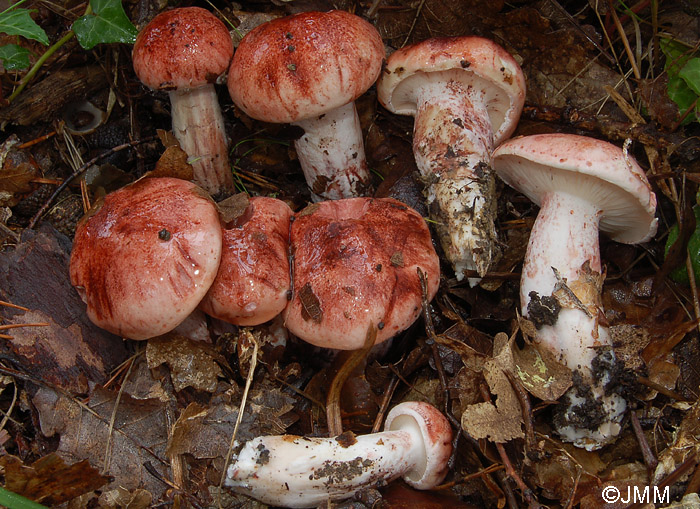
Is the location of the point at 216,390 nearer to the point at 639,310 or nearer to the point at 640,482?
the point at 640,482

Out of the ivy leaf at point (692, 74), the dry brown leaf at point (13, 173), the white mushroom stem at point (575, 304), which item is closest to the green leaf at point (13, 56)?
the dry brown leaf at point (13, 173)

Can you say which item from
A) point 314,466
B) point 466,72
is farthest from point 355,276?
point 466,72

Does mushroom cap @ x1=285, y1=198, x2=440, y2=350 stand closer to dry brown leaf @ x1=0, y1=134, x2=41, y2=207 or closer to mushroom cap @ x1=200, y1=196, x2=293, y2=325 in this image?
mushroom cap @ x1=200, y1=196, x2=293, y2=325

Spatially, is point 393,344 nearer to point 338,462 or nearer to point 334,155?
point 338,462

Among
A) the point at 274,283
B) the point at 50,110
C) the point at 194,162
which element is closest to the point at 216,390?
the point at 274,283

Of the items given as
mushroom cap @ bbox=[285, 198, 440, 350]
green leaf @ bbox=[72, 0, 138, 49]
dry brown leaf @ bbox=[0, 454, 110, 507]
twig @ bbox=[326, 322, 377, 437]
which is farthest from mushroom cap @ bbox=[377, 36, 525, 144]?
dry brown leaf @ bbox=[0, 454, 110, 507]
